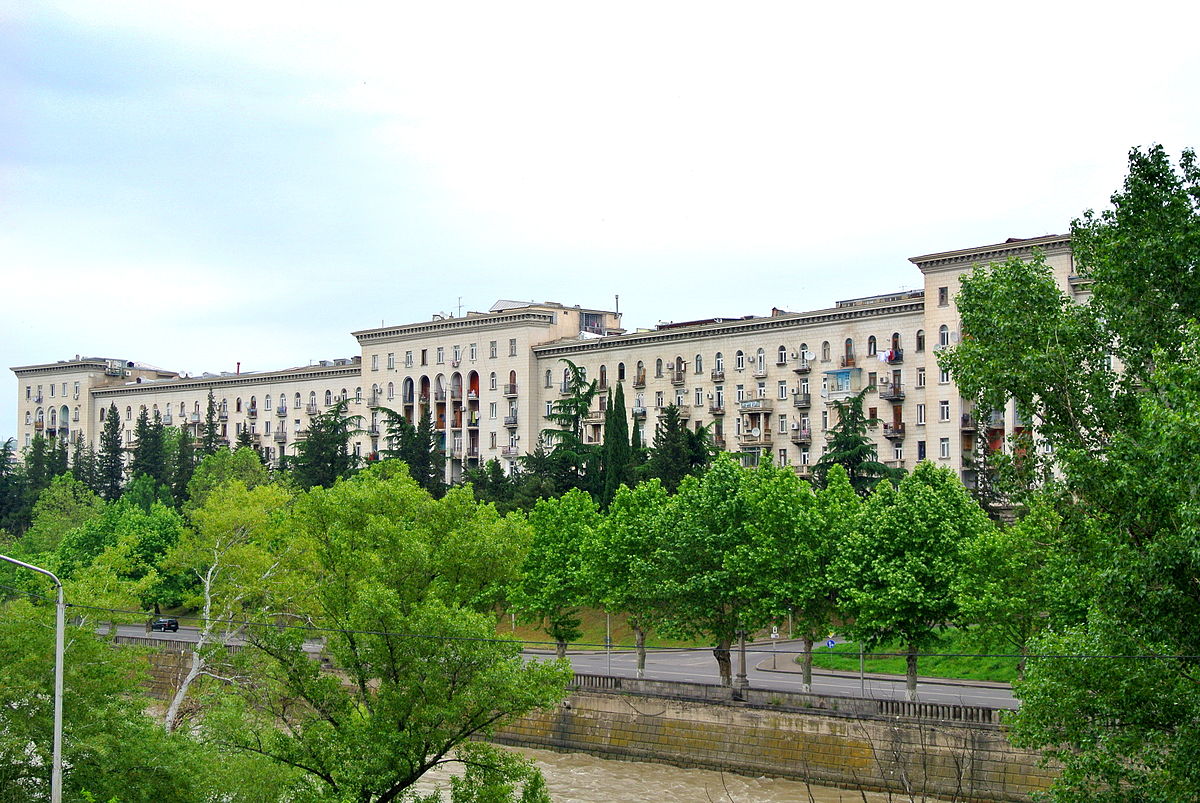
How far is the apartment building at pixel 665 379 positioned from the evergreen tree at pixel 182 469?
8.57 meters

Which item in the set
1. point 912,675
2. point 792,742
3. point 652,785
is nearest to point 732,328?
point 912,675

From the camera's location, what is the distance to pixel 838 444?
7575 centimetres

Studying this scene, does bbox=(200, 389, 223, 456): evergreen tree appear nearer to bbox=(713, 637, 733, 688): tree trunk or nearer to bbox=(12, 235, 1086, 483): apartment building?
bbox=(12, 235, 1086, 483): apartment building

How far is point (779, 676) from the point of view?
187 feet

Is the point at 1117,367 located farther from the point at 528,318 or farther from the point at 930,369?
the point at 528,318

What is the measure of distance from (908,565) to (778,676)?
1090cm

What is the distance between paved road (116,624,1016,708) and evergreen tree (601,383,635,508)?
1600cm

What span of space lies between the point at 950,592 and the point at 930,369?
36.0 metres

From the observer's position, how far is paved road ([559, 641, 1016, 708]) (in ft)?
162

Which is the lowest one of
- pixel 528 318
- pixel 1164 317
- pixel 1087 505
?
pixel 1087 505

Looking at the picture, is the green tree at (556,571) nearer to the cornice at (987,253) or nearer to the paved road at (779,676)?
the paved road at (779,676)

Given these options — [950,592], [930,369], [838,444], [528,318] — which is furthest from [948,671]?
[528,318]

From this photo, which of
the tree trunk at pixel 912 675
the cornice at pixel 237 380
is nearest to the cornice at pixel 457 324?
the cornice at pixel 237 380

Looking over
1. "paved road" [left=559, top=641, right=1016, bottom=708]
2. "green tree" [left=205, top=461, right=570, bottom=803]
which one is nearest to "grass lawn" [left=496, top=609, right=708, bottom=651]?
"paved road" [left=559, top=641, right=1016, bottom=708]
